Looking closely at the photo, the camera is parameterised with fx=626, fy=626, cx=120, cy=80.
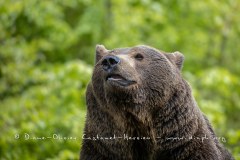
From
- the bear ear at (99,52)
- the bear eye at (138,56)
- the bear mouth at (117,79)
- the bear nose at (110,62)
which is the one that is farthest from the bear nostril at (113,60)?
the bear ear at (99,52)

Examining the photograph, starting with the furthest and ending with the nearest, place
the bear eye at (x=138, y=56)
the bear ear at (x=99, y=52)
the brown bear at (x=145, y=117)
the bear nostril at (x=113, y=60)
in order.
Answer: the bear ear at (x=99, y=52) < the bear eye at (x=138, y=56) < the brown bear at (x=145, y=117) < the bear nostril at (x=113, y=60)

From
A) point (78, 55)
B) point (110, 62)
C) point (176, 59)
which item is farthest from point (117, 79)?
point (78, 55)

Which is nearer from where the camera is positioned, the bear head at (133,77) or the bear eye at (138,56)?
the bear head at (133,77)

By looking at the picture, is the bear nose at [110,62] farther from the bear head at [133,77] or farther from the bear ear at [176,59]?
the bear ear at [176,59]

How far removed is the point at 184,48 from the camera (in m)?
16.4

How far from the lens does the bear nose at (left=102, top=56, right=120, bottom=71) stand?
219 inches

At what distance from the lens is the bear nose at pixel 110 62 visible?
18.3 ft

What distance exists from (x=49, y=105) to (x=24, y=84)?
5.17 ft

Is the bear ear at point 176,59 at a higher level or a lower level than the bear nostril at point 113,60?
higher

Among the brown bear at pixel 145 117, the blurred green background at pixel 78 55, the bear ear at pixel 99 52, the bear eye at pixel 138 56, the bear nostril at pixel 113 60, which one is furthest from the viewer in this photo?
the blurred green background at pixel 78 55

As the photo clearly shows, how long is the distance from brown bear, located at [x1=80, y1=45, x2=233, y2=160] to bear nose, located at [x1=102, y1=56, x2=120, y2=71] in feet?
0.34

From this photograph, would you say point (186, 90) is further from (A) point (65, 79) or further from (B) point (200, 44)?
(B) point (200, 44)

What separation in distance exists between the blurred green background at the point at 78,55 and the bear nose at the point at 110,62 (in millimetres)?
2397

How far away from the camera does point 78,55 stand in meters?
15.6
